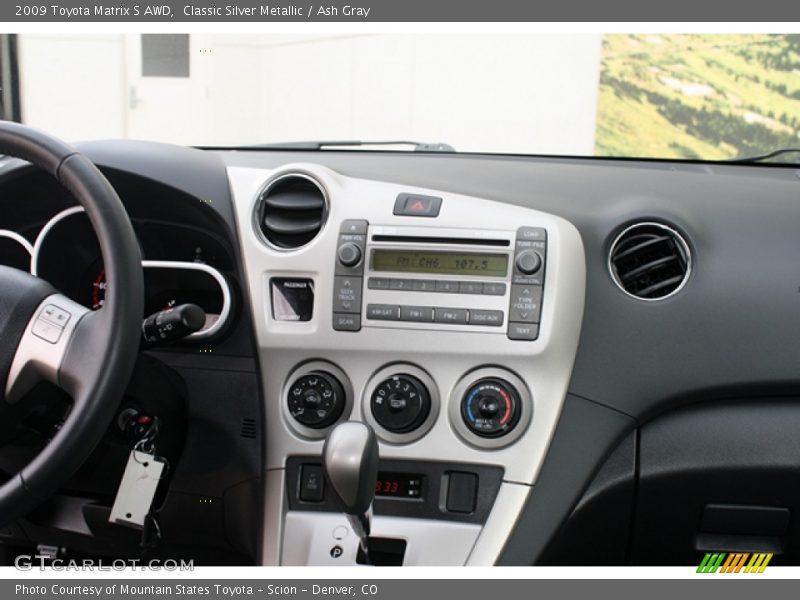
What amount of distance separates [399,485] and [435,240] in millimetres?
503

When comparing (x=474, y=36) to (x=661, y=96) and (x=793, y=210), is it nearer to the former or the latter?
(x=661, y=96)

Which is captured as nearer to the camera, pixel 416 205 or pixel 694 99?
pixel 416 205

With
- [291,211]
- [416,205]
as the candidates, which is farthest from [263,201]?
[416,205]

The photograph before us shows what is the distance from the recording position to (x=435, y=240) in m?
1.70

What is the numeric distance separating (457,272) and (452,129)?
0.65 metres

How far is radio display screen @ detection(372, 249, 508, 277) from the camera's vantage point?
1.67m

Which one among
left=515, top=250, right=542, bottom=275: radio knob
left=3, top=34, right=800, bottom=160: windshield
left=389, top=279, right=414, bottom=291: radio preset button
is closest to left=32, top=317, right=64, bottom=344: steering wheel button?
left=389, top=279, right=414, bottom=291: radio preset button

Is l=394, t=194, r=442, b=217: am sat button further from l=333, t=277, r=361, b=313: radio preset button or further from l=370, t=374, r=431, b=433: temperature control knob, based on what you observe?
l=370, t=374, r=431, b=433: temperature control knob

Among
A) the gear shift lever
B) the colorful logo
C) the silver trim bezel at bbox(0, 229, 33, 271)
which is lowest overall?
the colorful logo

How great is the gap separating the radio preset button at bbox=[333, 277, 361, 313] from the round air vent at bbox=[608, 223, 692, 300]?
0.52 metres

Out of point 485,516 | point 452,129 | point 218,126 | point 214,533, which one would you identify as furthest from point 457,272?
point 218,126

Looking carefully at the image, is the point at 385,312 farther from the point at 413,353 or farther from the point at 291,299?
the point at 291,299

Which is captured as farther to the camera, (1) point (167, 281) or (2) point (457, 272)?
(1) point (167, 281)

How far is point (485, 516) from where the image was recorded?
1659 mm
